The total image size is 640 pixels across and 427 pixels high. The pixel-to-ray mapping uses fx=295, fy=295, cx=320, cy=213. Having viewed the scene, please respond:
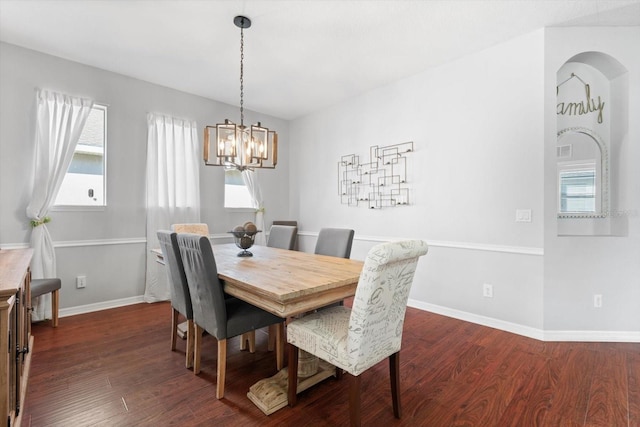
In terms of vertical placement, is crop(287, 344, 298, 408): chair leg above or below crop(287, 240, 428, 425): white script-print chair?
below

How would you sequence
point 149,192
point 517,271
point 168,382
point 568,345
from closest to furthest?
1. point 168,382
2. point 568,345
3. point 517,271
4. point 149,192

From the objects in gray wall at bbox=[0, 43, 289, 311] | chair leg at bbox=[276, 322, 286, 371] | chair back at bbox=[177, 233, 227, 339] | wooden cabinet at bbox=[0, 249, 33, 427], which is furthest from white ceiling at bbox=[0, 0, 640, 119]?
chair leg at bbox=[276, 322, 286, 371]

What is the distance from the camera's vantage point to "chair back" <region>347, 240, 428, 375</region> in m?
1.32

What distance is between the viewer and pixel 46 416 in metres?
1.62

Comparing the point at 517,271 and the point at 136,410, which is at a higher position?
the point at 517,271

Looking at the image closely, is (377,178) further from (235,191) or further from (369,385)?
(369,385)

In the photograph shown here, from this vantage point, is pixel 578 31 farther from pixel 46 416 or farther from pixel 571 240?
pixel 46 416

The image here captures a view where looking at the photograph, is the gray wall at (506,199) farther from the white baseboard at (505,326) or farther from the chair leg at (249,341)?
the chair leg at (249,341)

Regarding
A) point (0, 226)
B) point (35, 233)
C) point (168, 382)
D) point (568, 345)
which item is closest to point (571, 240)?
point (568, 345)

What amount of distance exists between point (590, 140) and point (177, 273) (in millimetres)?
3795

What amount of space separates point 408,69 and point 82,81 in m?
3.62

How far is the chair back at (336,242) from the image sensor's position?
2.71 meters

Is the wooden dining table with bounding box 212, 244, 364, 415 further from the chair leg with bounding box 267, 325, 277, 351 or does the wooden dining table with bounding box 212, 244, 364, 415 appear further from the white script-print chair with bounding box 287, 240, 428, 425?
the chair leg with bounding box 267, 325, 277, 351

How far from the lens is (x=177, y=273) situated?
2.12 meters
